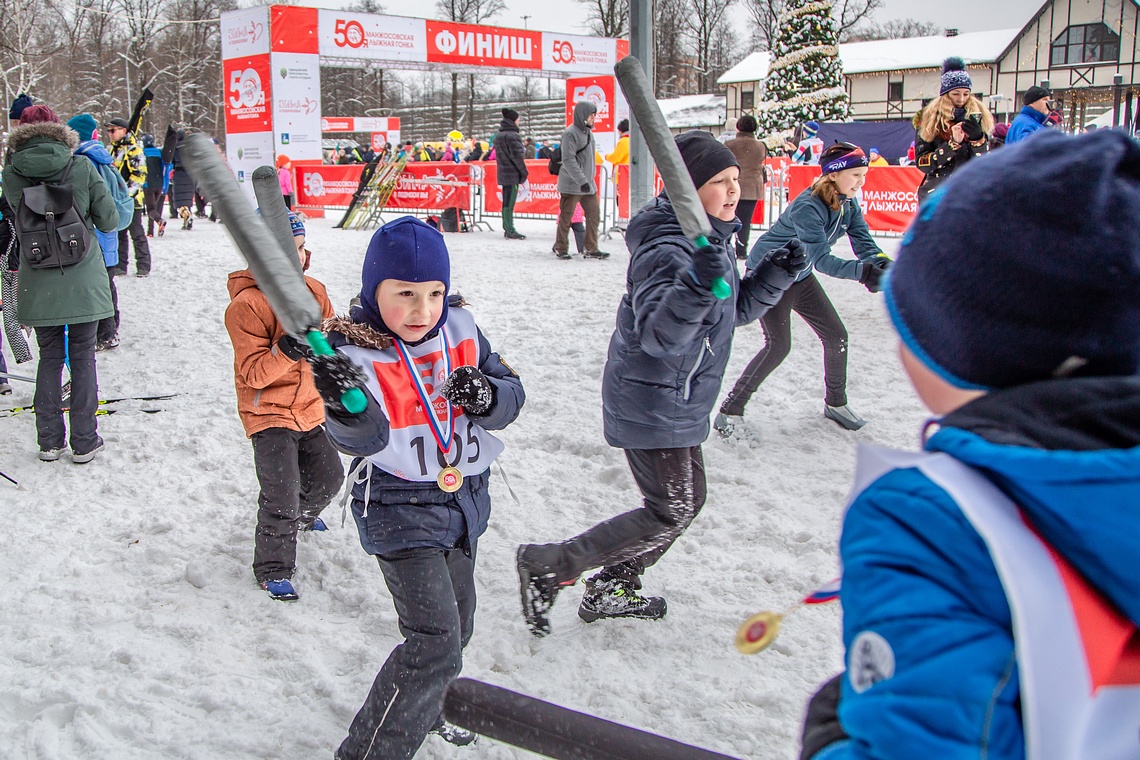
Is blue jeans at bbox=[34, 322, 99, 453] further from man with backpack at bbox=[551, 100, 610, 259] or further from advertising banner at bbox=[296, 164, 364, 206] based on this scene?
advertising banner at bbox=[296, 164, 364, 206]

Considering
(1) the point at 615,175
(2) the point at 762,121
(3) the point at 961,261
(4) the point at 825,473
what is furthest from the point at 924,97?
(3) the point at 961,261

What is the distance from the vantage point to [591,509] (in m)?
4.38

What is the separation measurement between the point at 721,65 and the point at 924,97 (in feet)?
56.8

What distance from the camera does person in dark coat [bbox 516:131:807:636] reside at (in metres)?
2.95

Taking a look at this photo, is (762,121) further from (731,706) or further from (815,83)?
(731,706)

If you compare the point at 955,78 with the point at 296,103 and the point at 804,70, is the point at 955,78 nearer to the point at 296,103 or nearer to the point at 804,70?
the point at 804,70

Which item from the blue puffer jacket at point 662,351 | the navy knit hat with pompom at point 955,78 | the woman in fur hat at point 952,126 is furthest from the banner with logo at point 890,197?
the blue puffer jacket at point 662,351

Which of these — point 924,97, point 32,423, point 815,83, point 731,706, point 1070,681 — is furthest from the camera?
point 924,97

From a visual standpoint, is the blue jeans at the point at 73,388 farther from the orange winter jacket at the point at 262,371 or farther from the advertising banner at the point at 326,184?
the advertising banner at the point at 326,184

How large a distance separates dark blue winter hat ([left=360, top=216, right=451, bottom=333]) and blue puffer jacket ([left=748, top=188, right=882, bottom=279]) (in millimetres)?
2751

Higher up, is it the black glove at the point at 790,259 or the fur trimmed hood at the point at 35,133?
the fur trimmed hood at the point at 35,133

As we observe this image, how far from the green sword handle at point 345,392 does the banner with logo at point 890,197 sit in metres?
11.4

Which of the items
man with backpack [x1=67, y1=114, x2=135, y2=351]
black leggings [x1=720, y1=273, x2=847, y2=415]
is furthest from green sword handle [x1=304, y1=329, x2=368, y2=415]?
man with backpack [x1=67, y1=114, x2=135, y2=351]

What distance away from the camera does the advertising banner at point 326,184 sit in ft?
66.8
